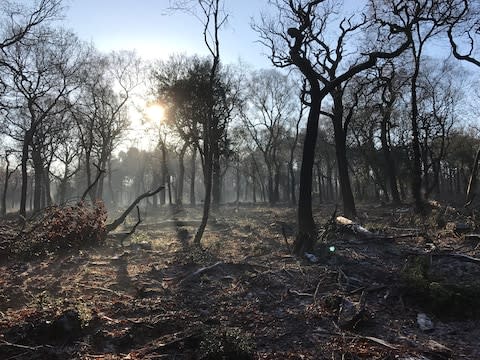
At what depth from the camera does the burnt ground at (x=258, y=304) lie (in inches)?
211

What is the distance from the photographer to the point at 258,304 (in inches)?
278

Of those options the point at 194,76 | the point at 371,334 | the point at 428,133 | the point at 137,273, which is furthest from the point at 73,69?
the point at 428,133

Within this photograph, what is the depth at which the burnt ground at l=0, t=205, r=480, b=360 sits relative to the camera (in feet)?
A: 17.6

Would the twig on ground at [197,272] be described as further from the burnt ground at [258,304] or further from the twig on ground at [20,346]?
the twig on ground at [20,346]

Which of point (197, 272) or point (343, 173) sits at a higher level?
point (343, 173)

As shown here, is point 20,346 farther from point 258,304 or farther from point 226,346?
point 258,304

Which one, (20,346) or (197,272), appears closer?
(20,346)

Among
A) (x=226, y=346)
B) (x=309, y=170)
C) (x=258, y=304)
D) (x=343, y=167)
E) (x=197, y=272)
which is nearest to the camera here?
(x=226, y=346)

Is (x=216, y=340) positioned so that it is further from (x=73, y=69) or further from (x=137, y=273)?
(x=73, y=69)

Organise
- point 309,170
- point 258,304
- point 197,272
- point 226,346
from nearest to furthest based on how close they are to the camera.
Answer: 1. point 226,346
2. point 258,304
3. point 197,272
4. point 309,170

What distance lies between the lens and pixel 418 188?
1808 centimetres

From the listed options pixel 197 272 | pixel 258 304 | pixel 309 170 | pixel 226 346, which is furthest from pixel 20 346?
pixel 309 170

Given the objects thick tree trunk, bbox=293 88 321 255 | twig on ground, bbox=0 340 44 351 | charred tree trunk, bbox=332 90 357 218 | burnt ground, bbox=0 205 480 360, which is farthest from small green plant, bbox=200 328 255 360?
charred tree trunk, bbox=332 90 357 218

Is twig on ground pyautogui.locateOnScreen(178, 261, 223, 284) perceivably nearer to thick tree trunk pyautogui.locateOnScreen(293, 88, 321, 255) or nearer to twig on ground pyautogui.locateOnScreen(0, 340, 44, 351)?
thick tree trunk pyautogui.locateOnScreen(293, 88, 321, 255)
